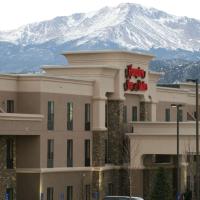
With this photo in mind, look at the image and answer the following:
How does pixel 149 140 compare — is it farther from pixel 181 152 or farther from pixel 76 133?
pixel 76 133

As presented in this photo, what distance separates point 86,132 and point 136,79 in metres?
8.49

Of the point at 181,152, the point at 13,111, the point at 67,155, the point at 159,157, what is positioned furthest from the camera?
the point at 159,157

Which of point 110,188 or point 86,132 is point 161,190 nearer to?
point 86,132

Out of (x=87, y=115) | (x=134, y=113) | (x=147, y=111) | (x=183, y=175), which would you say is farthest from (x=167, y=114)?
(x=87, y=115)

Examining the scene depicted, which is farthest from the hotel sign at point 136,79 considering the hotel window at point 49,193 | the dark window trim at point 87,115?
the hotel window at point 49,193

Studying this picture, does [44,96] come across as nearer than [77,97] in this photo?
Yes

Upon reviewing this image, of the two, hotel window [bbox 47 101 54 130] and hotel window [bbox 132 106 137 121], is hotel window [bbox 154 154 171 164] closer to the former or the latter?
hotel window [bbox 132 106 137 121]

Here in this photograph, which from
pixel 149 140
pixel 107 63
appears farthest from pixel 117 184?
pixel 107 63

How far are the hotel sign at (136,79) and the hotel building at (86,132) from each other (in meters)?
0.09

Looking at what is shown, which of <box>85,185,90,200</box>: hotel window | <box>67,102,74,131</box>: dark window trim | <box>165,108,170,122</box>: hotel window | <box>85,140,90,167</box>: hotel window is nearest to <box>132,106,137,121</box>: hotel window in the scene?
<box>165,108,170,122</box>: hotel window

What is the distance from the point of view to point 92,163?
83.4 m

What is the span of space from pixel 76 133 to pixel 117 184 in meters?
7.47

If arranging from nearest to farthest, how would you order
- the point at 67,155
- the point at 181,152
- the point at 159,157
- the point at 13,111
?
the point at 13,111
the point at 67,155
the point at 181,152
the point at 159,157

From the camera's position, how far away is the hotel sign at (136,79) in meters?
87.1
